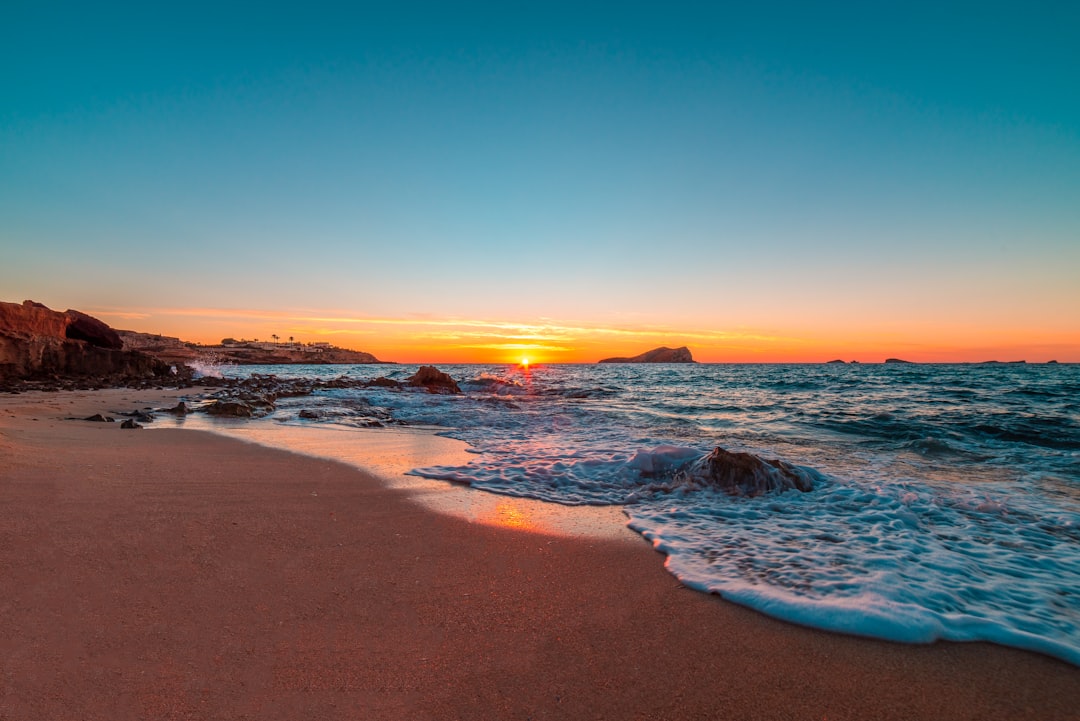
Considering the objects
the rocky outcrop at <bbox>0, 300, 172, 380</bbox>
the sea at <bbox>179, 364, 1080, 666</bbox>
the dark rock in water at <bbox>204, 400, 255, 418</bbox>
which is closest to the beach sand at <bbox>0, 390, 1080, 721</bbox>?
the sea at <bbox>179, 364, 1080, 666</bbox>

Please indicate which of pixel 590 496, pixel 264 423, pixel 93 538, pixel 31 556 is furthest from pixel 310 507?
pixel 264 423

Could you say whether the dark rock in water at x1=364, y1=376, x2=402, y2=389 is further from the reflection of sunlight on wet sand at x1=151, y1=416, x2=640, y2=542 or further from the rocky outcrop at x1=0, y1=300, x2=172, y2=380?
the reflection of sunlight on wet sand at x1=151, y1=416, x2=640, y2=542

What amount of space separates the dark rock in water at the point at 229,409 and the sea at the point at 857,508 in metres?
0.91

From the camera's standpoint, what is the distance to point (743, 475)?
6.01m

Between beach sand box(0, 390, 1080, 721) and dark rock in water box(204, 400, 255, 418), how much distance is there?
8.48m

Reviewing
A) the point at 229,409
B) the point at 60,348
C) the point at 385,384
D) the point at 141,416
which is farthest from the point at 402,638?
the point at 385,384

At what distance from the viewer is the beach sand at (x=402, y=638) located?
200 centimetres

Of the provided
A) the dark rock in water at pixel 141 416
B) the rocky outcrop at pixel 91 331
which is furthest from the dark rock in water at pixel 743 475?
the rocky outcrop at pixel 91 331

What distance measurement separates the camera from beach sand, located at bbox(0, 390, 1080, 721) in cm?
200

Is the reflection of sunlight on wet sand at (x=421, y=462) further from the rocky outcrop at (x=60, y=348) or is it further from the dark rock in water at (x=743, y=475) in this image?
the rocky outcrop at (x=60, y=348)

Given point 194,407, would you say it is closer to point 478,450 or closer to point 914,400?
point 478,450

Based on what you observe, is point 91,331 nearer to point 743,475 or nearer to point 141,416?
A: point 141,416

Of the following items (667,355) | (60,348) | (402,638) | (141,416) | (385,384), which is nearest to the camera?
(402,638)

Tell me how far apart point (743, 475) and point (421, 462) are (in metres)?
4.36
